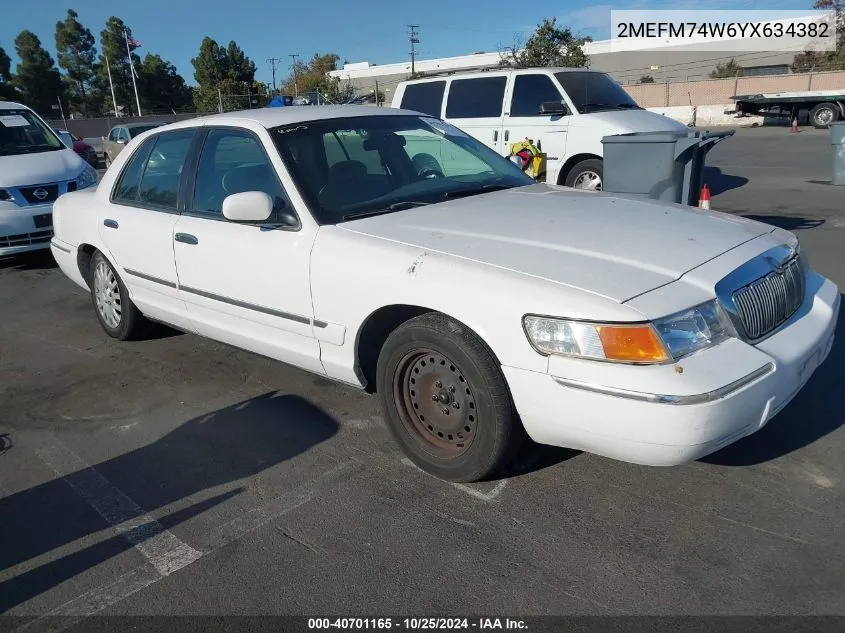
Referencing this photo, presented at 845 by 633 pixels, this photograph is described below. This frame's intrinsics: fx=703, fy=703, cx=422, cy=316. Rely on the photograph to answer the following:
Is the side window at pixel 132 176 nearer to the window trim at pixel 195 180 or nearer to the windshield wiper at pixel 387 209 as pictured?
the window trim at pixel 195 180

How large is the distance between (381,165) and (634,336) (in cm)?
208

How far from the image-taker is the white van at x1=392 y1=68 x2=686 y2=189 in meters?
9.20

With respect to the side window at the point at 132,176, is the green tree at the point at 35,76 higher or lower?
higher

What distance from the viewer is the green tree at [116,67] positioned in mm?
66062

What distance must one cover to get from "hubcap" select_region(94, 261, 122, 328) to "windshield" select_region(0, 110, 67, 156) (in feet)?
15.0

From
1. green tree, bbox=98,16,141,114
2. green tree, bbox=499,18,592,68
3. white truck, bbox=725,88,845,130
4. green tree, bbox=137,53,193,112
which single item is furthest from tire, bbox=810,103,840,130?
green tree, bbox=98,16,141,114

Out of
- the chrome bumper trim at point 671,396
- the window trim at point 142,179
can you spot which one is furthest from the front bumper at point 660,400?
the window trim at point 142,179

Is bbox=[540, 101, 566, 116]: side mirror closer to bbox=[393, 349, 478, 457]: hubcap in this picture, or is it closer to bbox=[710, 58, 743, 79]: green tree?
bbox=[393, 349, 478, 457]: hubcap

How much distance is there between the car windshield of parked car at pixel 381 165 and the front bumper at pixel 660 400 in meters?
1.46

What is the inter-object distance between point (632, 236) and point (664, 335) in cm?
72

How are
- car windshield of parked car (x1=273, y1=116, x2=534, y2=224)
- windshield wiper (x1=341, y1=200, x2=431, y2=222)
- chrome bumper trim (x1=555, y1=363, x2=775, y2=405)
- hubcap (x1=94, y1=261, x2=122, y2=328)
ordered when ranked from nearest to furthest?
1. chrome bumper trim (x1=555, y1=363, x2=775, y2=405)
2. windshield wiper (x1=341, y1=200, x2=431, y2=222)
3. car windshield of parked car (x1=273, y1=116, x2=534, y2=224)
4. hubcap (x1=94, y1=261, x2=122, y2=328)

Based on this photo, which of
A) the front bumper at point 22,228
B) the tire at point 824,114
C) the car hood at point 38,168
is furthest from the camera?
the tire at point 824,114

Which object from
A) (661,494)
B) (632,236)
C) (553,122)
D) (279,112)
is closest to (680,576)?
(661,494)

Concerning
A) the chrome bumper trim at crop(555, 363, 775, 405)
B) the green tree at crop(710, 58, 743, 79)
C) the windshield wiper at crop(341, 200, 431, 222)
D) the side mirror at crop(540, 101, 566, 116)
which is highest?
the green tree at crop(710, 58, 743, 79)
